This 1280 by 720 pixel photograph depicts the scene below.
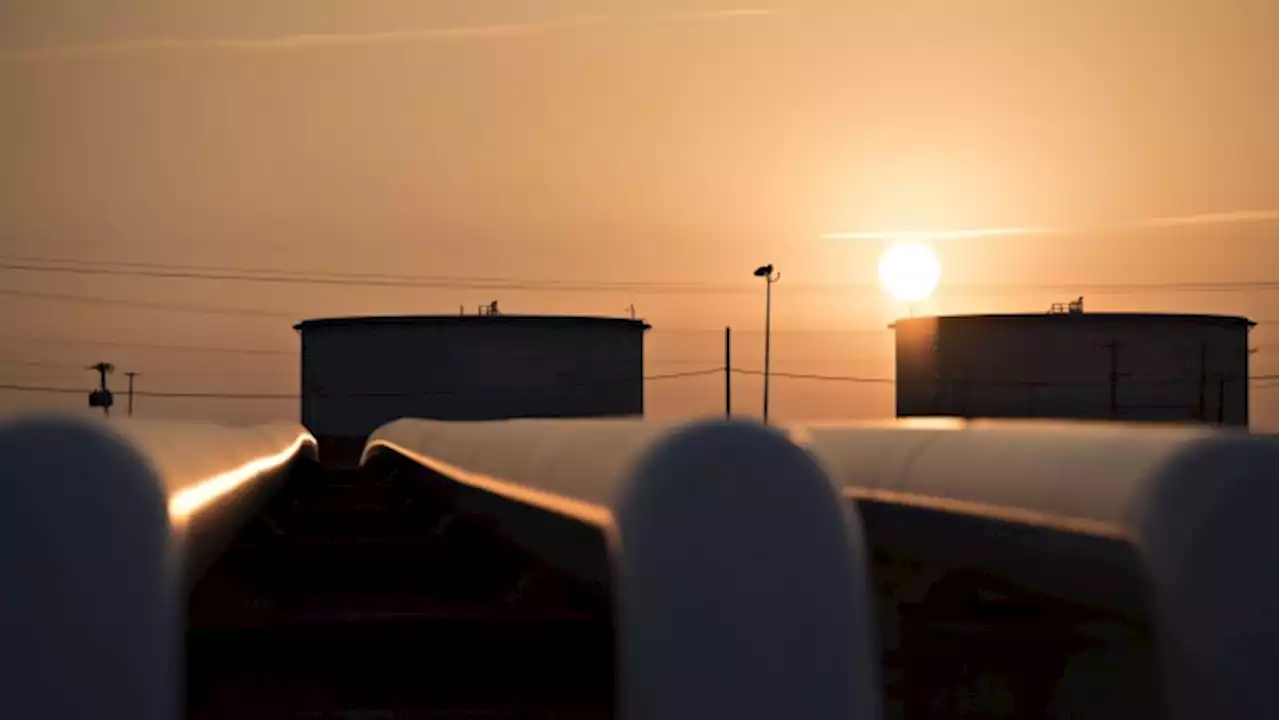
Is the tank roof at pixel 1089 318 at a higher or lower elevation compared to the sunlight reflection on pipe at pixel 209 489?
higher

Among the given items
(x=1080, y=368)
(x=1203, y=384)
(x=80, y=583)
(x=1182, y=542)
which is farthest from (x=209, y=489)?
(x=1203, y=384)

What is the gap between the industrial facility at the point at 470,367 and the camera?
45.8 m

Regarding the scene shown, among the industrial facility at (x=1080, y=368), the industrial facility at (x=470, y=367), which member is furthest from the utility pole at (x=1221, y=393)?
the industrial facility at (x=470, y=367)

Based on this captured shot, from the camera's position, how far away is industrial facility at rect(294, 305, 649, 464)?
45812mm

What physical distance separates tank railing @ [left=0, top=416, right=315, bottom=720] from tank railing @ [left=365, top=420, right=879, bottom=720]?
94 centimetres

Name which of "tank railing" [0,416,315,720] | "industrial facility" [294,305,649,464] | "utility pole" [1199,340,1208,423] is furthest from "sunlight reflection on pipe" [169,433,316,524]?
"utility pole" [1199,340,1208,423]

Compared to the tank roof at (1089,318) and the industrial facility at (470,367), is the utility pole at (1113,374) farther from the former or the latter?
the industrial facility at (470,367)

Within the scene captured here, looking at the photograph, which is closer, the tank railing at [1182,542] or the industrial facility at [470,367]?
the tank railing at [1182,542]

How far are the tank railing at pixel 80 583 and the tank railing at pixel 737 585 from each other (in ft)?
3.08

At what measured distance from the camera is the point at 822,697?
3.16 m

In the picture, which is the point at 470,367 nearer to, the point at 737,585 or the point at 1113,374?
the point at 1113,374

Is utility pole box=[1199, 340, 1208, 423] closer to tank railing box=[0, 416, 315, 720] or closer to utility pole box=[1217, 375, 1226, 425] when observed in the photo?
utility pole box=[1217, 375, 1226, 425]

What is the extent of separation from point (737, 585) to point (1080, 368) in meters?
48.0

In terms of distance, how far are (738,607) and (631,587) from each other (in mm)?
225
